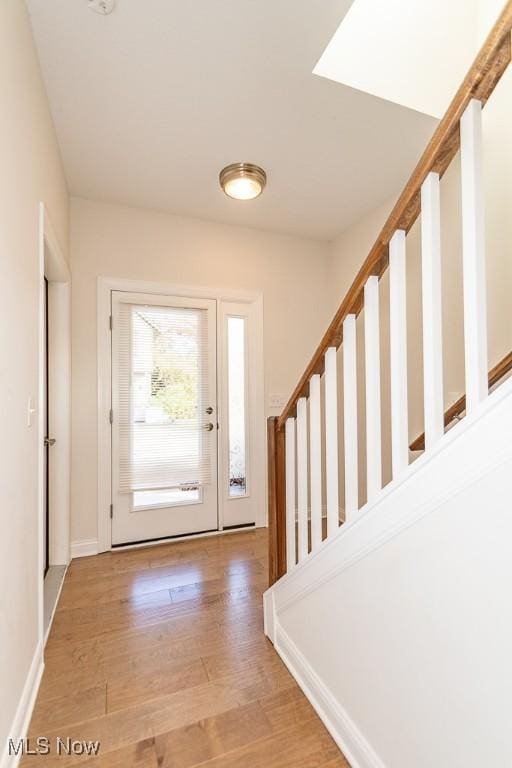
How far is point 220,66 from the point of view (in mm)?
1714

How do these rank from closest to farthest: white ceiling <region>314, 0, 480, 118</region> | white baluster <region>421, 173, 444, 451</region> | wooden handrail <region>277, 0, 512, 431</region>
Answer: wooden handrail <region>277, 0, 512, 431</region> < white baluster <region>421, 173, 444, 451</region> < white ceiling <region>314, 0, 480, 118</region>

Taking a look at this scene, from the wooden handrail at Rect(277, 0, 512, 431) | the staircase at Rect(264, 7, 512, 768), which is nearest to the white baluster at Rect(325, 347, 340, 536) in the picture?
the staircase at Rect(264, 7, 512, 768)

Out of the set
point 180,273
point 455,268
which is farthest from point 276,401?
point 455,268

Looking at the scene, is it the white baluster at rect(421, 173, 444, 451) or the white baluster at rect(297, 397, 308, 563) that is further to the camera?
the white baluster at rect(297, 397, 308, 563)

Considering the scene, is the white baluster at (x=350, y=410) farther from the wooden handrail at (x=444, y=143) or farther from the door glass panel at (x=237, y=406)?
the door glass panel at (x=237, y=406)

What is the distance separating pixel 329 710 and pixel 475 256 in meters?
1.59

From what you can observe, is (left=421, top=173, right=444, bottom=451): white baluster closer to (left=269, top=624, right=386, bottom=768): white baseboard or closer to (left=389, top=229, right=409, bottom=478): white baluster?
(left=389, top=229, right=409, bottom=478): white baluster

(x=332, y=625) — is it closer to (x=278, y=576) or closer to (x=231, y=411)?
(x=278, y=576)

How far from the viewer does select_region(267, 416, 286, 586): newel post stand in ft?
5.90

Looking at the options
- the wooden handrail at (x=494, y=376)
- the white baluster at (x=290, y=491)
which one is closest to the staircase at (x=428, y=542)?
the white baluster at (x=290, y=491)

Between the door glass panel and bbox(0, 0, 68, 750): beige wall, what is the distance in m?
1.78

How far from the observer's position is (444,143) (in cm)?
90

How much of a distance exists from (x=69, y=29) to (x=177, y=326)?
185 centimetres

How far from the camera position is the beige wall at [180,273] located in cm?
278
